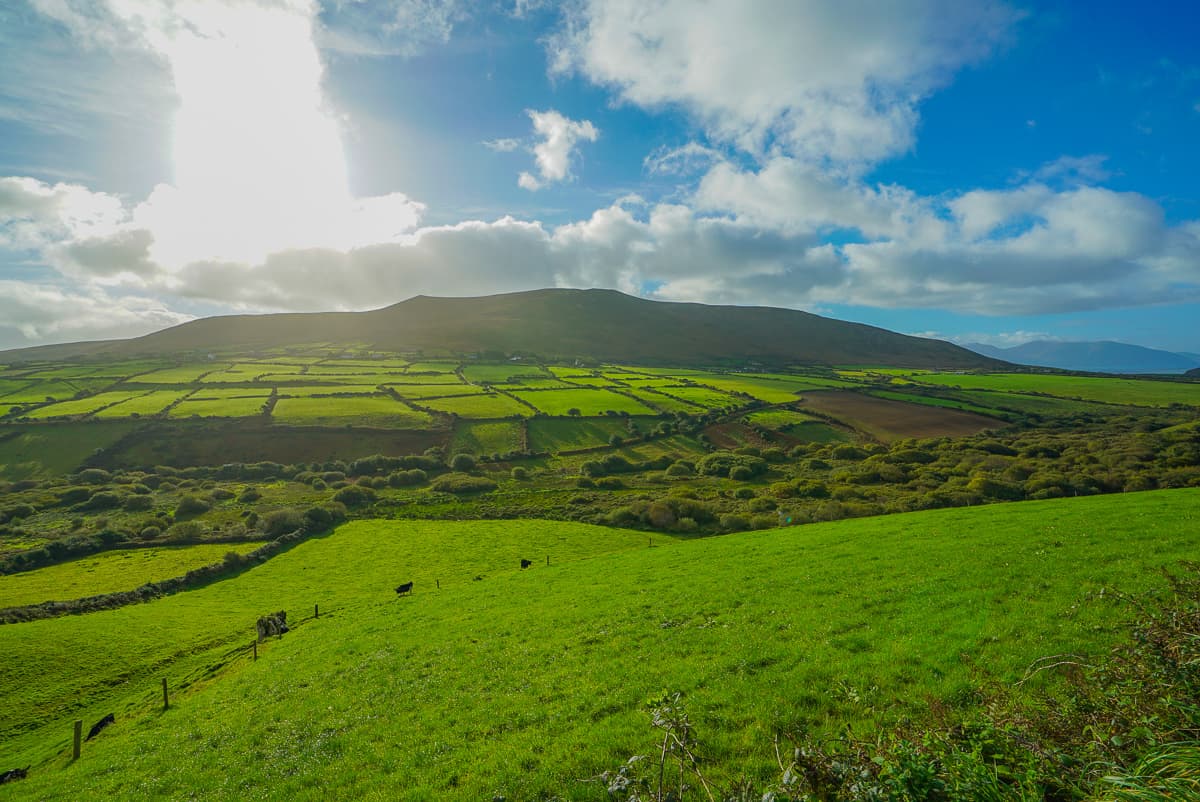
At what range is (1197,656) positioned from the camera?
575cm

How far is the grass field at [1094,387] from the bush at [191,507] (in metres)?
195

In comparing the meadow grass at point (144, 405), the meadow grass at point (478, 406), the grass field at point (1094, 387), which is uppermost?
the grass field at point (1094, 387)

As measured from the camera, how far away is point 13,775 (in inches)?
760

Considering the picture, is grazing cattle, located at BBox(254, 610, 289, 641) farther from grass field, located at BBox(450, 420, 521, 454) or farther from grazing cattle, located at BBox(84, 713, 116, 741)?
grass field, located at BBox(450, 420, 521, 454)

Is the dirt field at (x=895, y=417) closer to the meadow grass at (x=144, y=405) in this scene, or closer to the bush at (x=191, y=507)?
the bush at (x=191, y=507)

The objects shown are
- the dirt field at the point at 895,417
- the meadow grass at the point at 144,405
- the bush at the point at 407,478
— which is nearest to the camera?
the bush at the point at 407,478

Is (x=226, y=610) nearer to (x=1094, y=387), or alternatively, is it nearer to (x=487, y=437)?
(x=487, y=437)

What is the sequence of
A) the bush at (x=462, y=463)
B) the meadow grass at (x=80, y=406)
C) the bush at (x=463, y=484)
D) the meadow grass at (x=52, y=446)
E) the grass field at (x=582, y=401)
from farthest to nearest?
the grass field at (x=582, y=401), the meadow grass at (x=80, y=406), the bush at (x=462, y=463), the meadow grass at (x=52, y=446), the bush at (x=463, y=484)

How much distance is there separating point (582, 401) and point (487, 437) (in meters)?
34.4

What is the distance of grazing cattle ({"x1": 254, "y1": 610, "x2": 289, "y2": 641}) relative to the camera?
31.5 meters

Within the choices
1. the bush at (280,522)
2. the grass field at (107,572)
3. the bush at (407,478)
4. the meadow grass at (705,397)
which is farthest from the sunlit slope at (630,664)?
the meadow grass at (705,397)

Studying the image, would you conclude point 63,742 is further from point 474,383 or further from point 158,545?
point 474,383

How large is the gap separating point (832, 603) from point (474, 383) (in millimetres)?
152615

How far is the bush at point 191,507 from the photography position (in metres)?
71.3
